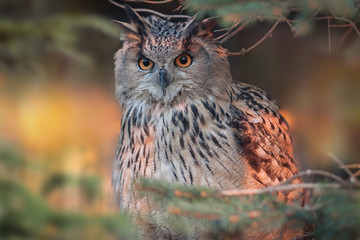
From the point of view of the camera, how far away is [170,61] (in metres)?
1.77

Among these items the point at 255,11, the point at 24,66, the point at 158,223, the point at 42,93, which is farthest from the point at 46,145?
the point at 255,11

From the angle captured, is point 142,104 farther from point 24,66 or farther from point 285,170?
point 24,66

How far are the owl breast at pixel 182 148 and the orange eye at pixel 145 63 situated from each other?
0.13 meters

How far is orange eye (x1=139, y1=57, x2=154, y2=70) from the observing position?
1.82 meters

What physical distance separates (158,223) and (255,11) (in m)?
1.05

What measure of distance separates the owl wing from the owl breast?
0.03 meters

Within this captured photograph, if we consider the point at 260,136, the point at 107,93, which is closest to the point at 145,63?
the point at 260,136

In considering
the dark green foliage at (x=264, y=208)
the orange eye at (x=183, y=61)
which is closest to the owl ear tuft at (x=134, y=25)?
the orange eye at (x=183, y=61)

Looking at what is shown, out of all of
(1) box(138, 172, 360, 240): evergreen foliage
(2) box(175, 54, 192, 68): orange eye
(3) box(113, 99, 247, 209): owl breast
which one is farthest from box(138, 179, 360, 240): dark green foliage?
(2) box(175, 54, 192, 68): orange eye

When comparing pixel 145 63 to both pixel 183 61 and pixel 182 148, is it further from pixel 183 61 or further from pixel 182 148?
pixel 182 148

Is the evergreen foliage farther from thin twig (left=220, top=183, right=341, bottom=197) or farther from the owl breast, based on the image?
the owl breast

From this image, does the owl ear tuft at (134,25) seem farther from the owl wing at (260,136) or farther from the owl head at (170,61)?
the owl wing at (260,136)

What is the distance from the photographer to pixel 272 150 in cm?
185

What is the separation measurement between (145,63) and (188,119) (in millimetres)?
221
